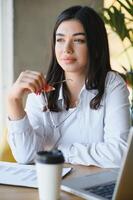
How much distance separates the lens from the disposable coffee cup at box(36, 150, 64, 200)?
3.33 feet

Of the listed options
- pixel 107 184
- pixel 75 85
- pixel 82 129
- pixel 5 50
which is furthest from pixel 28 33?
pixel 107 184

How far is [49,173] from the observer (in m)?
1.03

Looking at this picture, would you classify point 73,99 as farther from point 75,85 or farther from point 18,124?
point 18,124

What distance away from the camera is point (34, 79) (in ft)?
5.41

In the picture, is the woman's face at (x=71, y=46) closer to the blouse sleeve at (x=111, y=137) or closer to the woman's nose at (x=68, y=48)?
the woman's nose at (x=68, y=48)

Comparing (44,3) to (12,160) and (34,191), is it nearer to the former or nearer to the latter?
(12,160)

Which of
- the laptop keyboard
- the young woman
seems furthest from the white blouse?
the laptop keyboard

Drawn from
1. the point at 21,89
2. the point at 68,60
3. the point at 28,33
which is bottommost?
the point at 21,89

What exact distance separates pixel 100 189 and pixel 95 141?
0.63 metres

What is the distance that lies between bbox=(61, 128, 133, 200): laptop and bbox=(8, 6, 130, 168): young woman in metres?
0.31

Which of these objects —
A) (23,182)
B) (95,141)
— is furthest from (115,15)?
(23,182)

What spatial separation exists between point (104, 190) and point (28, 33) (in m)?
2.18

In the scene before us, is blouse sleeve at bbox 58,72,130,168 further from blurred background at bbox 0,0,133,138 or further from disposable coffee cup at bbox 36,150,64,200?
blurred background at bbox 0,0,133,138

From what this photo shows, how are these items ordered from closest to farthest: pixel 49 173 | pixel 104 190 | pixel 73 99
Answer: pixel 49 173 → pixel 104 190 → pixel 73 99
